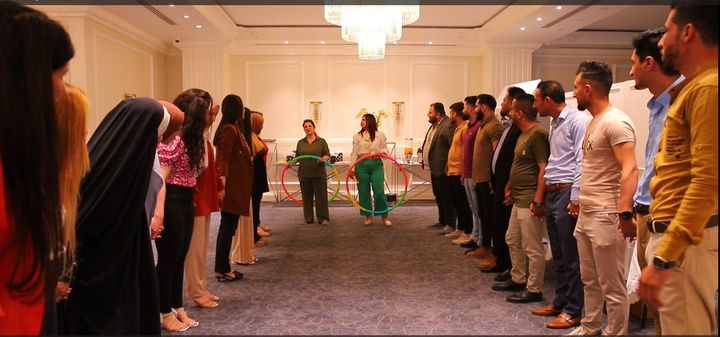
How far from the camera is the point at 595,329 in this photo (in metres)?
2.91

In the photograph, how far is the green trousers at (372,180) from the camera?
7.09m

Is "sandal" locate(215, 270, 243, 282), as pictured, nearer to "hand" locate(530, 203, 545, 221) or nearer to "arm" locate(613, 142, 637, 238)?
"hand" locate(530, 203, 545, 221)

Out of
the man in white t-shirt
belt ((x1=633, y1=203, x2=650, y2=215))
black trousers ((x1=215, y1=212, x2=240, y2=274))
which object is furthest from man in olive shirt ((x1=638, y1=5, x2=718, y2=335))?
black trousers ((x1=215, y1=212, x2=240, y2=274))

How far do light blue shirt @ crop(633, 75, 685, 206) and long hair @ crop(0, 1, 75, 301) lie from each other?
2.22m

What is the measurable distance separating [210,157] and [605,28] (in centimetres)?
827

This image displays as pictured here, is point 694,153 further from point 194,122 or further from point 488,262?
point 488,262

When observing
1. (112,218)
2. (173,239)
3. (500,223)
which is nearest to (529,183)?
(500,223)

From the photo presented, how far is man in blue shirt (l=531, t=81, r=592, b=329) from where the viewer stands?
312cm

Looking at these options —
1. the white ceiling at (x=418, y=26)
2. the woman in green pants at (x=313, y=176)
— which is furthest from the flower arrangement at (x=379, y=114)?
the woman in green pants at (x=313, y=176)

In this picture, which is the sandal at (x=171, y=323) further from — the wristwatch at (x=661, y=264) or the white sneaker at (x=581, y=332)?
the wristwatch at (x=661, y=264)

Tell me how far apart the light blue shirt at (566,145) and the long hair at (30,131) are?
2779 millimetres

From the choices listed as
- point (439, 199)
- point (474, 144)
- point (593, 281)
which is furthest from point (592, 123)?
point (439, 199)

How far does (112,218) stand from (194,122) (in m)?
1.29

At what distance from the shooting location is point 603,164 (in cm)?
264
